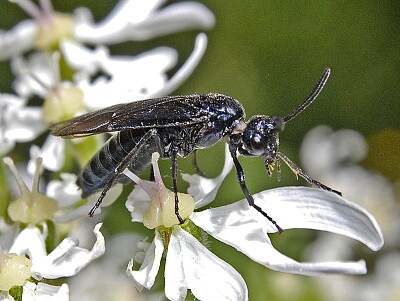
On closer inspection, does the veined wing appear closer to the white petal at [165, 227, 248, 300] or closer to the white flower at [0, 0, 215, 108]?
the white petal at [165, 227, 248, 300]

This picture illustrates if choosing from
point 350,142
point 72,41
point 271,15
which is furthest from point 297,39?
point 72,41

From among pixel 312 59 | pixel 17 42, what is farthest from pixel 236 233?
pixel 312 59

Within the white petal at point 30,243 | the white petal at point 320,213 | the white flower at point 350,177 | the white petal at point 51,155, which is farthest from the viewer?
the white flower at point 350,177

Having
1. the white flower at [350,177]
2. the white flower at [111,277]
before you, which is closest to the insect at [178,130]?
the white flower at [111,277]

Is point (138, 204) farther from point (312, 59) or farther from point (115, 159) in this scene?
point (312, 59)

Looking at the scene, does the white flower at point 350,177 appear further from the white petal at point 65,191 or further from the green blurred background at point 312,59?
the white petal at point 65,191

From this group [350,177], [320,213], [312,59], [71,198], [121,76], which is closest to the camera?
[320,213]

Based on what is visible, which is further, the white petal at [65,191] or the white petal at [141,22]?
the white petal at [141,22]
